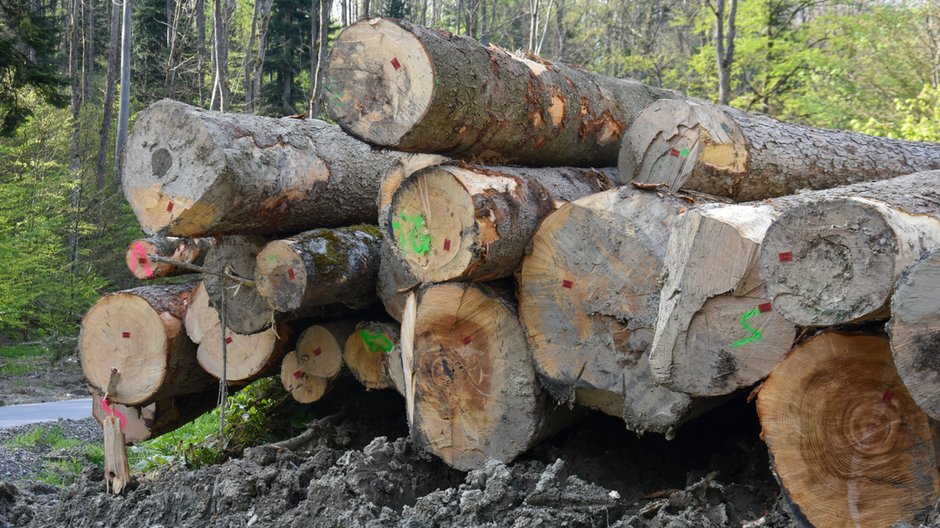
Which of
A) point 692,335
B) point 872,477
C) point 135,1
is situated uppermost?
point 135,1

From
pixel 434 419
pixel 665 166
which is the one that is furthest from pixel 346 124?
pixel 665 166

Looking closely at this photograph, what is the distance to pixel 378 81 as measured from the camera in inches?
145

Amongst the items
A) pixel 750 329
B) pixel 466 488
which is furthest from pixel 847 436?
pixel 466 488

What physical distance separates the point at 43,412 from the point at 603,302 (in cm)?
786

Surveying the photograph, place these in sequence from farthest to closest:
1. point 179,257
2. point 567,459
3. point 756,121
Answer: point 179,257
point 756,121
point 567,459

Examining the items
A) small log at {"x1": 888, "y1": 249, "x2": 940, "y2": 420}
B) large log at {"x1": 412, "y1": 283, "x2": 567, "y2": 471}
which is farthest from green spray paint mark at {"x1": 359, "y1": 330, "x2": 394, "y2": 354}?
small log at {"x1": 888, "y1": 249, "x2": 940, "y2": 420}

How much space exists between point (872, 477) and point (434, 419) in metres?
2.01

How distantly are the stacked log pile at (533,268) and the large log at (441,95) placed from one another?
0.04ft

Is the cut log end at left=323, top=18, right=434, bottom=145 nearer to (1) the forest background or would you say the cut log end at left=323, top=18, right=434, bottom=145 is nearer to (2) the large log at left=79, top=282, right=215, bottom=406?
(2) the large log at left=79, top=282, right=215, bottom=406

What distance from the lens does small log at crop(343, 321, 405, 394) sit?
15.3ft

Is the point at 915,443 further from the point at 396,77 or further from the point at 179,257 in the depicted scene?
the point at 179,257

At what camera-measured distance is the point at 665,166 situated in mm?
4500

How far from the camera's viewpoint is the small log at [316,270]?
4.25 meters

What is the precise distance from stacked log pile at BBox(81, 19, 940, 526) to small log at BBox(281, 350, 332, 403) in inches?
0.6
